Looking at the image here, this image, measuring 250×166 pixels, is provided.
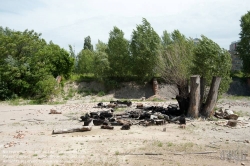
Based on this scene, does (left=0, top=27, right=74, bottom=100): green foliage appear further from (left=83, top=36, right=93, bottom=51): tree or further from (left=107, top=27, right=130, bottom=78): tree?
(left=83, top=36, right=93, bottom=51): tree

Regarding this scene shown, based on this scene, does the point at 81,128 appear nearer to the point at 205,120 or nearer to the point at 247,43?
the point at 205,120

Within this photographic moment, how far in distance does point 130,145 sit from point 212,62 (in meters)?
8.21

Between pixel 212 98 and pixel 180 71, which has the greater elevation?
pixel 180 71

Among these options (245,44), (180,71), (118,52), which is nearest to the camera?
(180,71)

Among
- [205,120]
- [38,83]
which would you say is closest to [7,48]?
[38,83]

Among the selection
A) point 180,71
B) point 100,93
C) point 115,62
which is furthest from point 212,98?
point 115,62

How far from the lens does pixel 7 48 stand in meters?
24.1

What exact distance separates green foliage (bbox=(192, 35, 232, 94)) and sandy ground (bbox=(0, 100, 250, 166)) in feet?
10.9

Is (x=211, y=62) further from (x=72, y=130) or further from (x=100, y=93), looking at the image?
(x=100, y=93)

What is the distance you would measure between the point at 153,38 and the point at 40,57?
11.8 meters

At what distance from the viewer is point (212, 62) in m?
14.1

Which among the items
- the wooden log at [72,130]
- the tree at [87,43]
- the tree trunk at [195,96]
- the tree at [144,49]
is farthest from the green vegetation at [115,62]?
the tree at [87,43]

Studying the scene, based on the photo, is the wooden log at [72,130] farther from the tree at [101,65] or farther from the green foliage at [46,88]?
the tree at [101,65]

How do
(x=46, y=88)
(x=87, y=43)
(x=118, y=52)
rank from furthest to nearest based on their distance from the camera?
(x=87, y=43) < (x=118, y=52) < (x=46, y=88)
